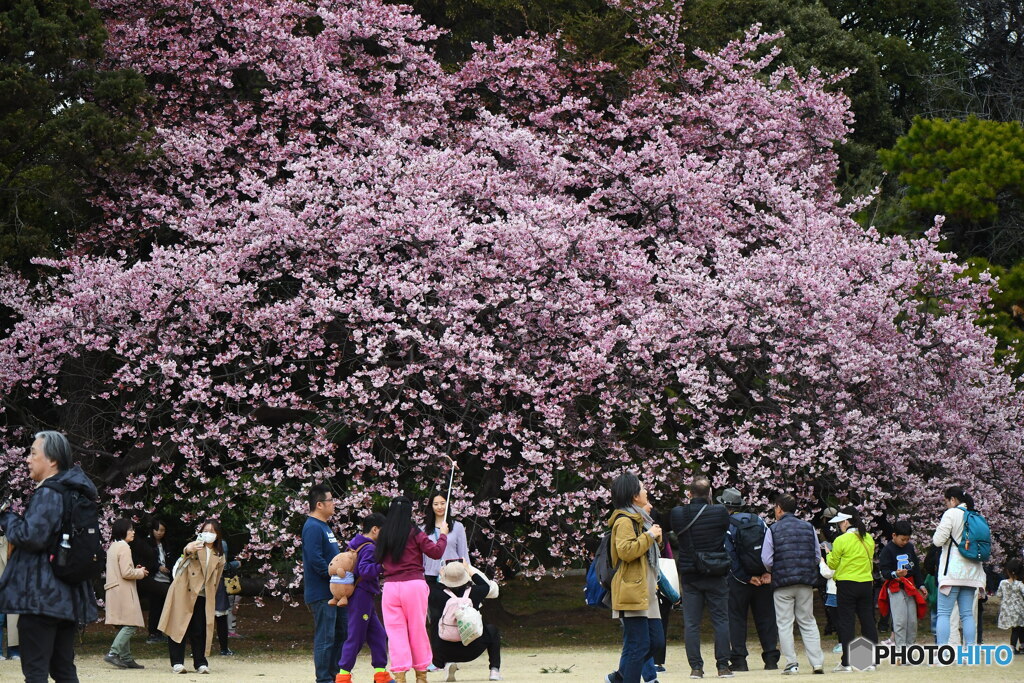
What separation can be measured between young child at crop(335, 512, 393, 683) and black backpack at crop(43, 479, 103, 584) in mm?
2619

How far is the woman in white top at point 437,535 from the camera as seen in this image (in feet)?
32.5

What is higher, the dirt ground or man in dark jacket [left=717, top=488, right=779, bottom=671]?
man in dark jacket [left=717, top=488, right=779, bottom=671]

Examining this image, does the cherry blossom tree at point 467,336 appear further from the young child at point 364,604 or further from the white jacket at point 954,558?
the young child at point 364,604

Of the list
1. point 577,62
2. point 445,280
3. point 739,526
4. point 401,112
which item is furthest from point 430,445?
point 577,62

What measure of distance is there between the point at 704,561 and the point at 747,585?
92 cm

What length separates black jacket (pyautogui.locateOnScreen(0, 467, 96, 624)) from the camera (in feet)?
20.5

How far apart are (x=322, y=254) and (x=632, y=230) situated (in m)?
4.37

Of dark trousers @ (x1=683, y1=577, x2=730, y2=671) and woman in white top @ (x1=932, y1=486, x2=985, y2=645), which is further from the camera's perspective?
woman in white top @ (x1=932, y1=486, x2=985, y2=645)

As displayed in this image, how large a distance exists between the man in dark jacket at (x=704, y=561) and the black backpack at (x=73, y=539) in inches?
220

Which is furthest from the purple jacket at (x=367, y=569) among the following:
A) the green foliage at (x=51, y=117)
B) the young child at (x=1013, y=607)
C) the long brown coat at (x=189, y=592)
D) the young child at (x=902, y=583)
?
the young child at (x=1013, y=607)

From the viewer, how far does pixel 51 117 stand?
14211mm

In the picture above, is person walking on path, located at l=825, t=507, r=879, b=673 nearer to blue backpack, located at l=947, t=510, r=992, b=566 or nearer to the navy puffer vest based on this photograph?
the navy puffer vest

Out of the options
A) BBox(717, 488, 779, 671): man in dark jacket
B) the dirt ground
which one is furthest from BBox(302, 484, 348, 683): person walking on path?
BBox(717, 488, 779, 671): man in dark jacket

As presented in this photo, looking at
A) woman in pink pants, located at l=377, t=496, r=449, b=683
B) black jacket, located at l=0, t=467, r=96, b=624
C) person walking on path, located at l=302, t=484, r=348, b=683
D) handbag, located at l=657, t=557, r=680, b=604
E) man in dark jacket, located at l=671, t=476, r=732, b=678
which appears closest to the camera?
black jacket, located at l=0, t=467, r=96, b=624
